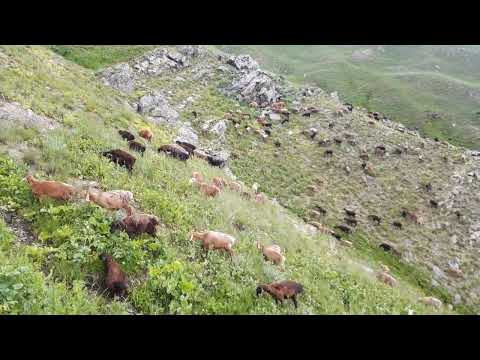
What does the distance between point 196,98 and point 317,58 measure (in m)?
80.1

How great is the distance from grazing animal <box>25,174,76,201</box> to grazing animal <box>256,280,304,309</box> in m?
4.64

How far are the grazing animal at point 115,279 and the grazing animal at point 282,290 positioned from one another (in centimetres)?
249

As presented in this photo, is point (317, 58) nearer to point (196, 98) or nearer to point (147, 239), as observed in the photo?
point (196, 98)

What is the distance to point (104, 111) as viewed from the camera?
17766 mm

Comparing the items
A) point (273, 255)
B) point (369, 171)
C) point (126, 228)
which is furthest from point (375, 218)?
point (126, 228)

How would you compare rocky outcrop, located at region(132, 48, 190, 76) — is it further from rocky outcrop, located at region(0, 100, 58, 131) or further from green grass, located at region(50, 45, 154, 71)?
rocky outcrop, located at region(0, 100, 58, 131)

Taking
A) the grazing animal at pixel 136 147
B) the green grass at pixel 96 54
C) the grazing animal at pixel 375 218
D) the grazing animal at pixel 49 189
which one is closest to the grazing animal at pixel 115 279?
the grazing animal at pixel 49 189

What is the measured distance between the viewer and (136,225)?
295 inches

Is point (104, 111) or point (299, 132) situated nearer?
point (104, 111)

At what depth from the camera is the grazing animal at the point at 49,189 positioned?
7.66 metres

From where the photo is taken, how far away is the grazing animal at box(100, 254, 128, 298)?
5.77 m

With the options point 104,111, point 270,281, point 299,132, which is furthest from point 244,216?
point 299,132

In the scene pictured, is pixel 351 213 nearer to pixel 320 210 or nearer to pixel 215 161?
pixel 320 210

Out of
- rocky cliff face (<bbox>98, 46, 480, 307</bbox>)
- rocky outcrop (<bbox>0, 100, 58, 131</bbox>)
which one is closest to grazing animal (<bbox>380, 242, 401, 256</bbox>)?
rocky cliff face (<bbox>98, 46, 480, 307</bbox>)
